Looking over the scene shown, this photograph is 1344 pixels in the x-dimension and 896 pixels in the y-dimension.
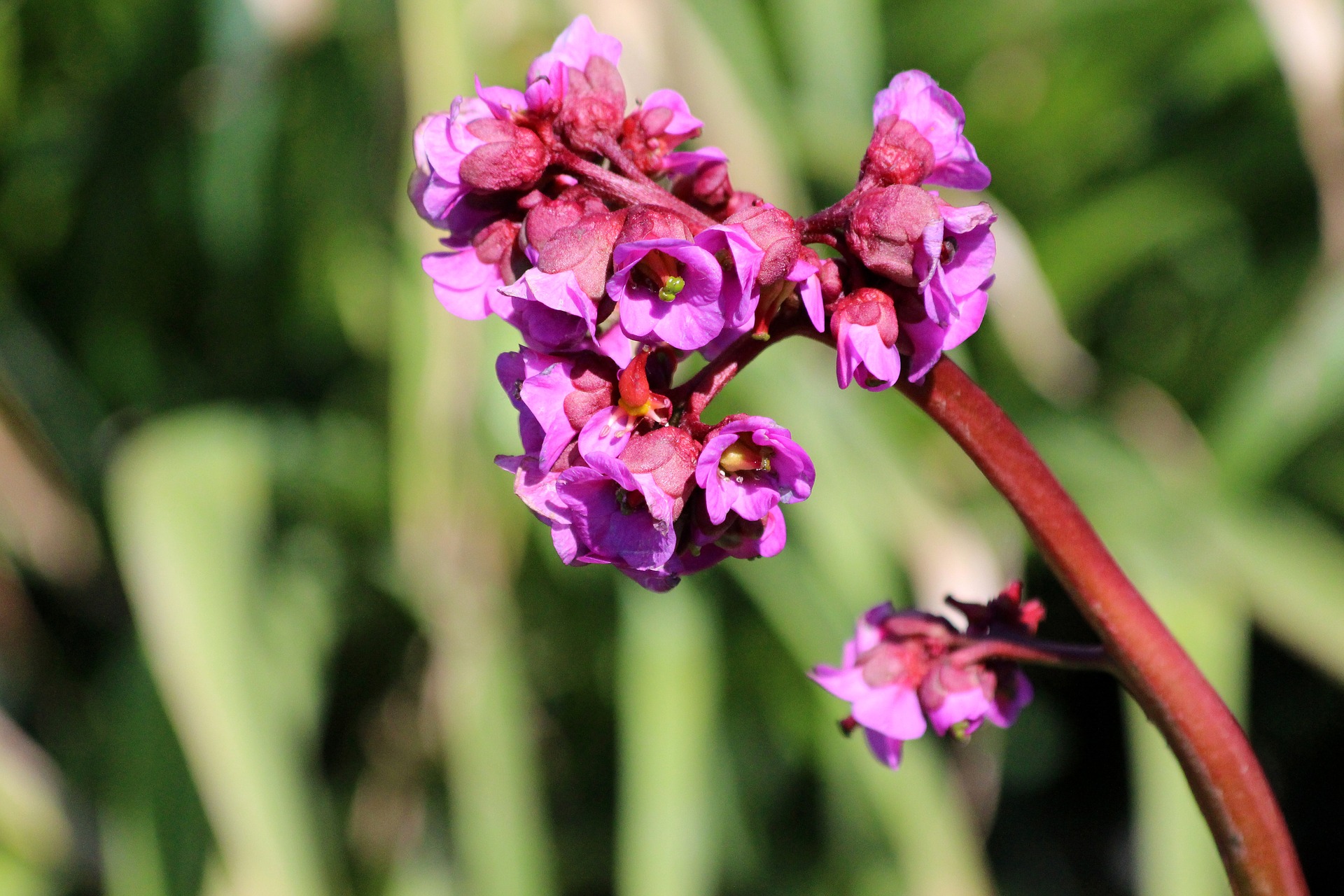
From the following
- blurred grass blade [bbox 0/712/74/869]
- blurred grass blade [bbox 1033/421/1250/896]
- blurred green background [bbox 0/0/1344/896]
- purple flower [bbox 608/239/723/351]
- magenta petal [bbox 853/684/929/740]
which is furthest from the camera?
blurred grass blade [bbox 0/712/74/869]

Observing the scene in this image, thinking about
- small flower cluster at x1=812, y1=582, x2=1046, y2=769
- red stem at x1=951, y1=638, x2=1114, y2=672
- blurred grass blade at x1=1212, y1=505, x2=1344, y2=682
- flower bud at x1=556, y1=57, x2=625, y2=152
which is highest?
flower bud at x1=556, y1=57, x2=625, y2=152

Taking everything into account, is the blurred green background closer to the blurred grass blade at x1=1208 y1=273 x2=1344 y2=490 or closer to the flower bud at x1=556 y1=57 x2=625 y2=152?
the blurred grass blade at x1=1208 y1=273 x2=1344 y2=490

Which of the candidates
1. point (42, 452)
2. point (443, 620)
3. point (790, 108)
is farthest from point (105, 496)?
point (790, 108)

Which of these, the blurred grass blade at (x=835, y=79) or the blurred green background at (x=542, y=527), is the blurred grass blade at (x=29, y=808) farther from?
the blurred grass blade at (x=835, y=79)

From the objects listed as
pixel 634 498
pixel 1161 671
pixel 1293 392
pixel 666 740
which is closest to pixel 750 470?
pixel 634 498

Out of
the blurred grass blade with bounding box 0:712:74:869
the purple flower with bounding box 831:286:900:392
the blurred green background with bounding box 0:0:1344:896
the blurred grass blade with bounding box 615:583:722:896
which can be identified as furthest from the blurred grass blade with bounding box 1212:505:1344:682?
the blurred grass blade with bounding box 0:712:74:869

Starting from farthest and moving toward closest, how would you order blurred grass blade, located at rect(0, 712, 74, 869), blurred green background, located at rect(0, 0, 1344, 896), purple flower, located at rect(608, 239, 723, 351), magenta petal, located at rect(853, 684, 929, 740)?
1. blurred grass blade, located at rect(0, 712, 74, 869)
2. blurred green background, located at rect(0, 0, 1344, 896)
3. magenta petal, located at rect(853, 684, 929, 740)
4. purple flower, located at rect(608, 239, 723, 351)

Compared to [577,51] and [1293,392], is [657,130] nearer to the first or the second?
[577,51]
